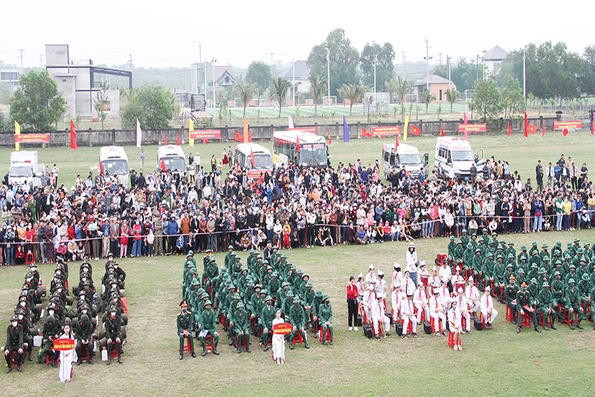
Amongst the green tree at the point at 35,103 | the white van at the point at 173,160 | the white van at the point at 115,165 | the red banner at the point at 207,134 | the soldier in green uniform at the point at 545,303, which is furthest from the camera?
the green tree at the point at 35,103

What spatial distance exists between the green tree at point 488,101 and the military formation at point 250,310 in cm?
4657

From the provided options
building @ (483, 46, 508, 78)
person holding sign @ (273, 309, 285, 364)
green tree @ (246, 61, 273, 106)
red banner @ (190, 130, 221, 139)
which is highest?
building @ (483, 46, 508, 78)

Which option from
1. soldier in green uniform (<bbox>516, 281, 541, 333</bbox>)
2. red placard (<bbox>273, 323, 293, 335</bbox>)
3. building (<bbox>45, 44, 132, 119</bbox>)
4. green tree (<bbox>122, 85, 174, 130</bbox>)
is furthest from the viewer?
building (<bbox>45, 44, 132, 119</bbox>)

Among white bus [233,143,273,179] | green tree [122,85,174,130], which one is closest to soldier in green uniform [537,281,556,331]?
white bus [233,143,273,179]

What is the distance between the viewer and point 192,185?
34.5m

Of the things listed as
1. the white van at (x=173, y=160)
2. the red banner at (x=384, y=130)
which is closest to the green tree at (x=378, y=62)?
the red banner at (x=384, y=130)

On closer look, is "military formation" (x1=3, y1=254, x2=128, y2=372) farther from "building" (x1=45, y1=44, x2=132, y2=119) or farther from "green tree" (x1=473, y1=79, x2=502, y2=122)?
"building" (x1=45, y1=44, x2=132, y2=119)

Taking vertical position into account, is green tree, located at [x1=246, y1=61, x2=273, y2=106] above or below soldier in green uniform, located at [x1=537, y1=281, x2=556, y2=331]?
above

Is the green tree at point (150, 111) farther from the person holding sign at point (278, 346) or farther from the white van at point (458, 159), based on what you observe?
the person holding sign at point (278, 346)

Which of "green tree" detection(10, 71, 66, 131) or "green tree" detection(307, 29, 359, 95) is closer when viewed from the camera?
"green tree" detection(10, 71, 66, 131)

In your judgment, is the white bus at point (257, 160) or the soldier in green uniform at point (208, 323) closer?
the soldier in green uniform at point (208, 323)

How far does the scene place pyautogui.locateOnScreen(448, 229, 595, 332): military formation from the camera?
1866cm

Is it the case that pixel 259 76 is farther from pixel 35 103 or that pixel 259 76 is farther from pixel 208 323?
pixel 208 323

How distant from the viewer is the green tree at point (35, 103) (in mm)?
57938
